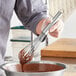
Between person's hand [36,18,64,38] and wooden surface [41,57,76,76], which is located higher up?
person's hand [36,18,64,38]

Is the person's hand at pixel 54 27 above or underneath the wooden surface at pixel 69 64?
above

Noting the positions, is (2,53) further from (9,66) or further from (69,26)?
(69,26)

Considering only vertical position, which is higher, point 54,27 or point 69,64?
point 54,27

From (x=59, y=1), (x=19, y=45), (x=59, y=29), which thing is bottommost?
(x=19, y=45)

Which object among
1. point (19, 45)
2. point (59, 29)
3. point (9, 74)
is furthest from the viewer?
point (19, 45)

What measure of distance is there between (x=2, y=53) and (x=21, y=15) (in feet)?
0.63

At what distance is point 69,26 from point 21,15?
6.83ft

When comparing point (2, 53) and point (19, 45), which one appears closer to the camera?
point (2, 53)

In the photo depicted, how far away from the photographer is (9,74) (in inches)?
22.1

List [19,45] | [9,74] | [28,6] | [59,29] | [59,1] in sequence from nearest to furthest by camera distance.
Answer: [9,74], [59,29], [28,6], [19,45], [59,1]

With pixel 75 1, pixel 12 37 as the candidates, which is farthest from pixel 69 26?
pixel 12 37

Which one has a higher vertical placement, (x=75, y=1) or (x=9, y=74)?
(x=75, y=1)

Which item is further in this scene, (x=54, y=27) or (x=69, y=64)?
(x=69, y=64)

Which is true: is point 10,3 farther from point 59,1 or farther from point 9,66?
point 59,1
